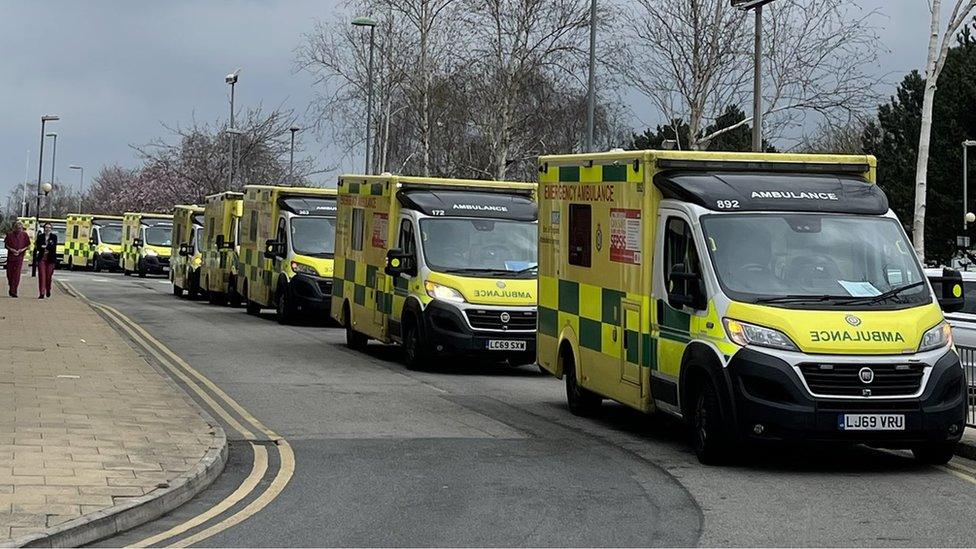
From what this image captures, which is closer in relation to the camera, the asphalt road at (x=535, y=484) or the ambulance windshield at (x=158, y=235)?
the asphalt road at (x=535, y=484)

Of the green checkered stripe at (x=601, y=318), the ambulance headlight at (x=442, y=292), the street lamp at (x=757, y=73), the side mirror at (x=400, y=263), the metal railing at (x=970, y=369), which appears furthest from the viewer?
the street lamp at (x=757, y=73)

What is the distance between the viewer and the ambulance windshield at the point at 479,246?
65.9ft

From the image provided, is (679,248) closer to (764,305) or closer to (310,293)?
(764,305)

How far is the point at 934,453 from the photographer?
464 inches

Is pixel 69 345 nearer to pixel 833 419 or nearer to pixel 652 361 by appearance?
pixel 652 361

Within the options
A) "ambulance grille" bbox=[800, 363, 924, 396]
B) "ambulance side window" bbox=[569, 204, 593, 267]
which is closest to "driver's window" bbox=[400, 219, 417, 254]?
"ambulance side window" bbox=[569, 204, 593, 267]

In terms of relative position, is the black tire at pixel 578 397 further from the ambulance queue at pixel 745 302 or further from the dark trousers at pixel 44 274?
the dark trousers at pixel 44 274

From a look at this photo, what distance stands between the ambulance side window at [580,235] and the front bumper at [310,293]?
560 inches

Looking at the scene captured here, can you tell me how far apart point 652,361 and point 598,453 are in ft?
3.39

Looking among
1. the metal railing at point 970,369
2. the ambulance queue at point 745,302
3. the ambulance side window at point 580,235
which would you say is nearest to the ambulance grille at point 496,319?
the ambulance queue at point 745,302

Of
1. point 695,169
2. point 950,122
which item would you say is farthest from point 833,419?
point 950,122

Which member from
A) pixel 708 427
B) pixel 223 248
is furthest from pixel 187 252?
pixel 708 427

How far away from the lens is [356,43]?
51.8 metres

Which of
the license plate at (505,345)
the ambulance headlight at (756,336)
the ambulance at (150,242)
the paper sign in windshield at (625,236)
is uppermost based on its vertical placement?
the ambulance at (150,242)
